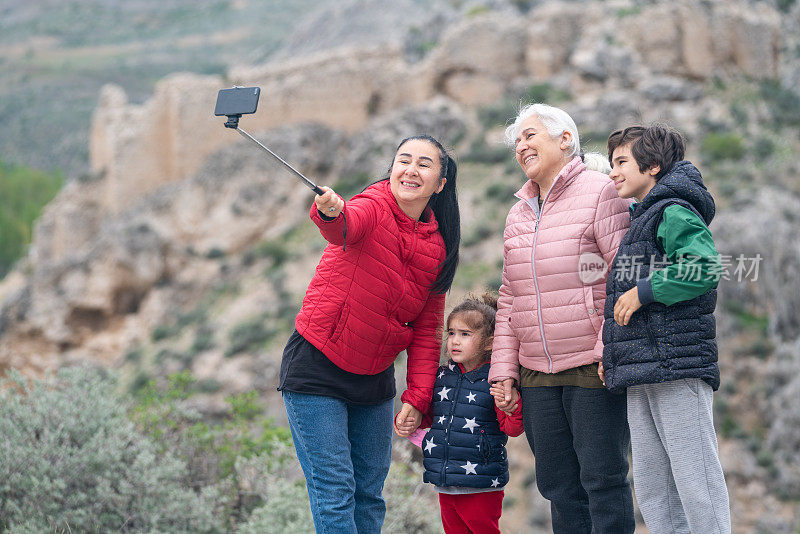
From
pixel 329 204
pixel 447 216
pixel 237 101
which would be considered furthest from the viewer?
pixel 447 216

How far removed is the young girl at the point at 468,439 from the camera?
10.1 ft

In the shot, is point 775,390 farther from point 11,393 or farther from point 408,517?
point 11,393

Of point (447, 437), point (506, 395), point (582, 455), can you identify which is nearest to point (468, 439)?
point (447, 437)

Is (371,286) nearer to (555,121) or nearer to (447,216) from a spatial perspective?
(447,216)

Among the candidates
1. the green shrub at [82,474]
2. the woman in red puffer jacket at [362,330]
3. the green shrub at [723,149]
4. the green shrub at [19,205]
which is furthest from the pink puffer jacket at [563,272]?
the green shrub at [19,205]

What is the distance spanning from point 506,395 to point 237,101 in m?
1.60

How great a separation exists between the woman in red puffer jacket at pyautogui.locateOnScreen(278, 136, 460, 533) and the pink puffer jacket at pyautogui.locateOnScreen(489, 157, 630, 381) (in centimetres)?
33

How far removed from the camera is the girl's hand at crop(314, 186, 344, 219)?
250 cm

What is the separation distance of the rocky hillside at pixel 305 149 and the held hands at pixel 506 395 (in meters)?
10.7

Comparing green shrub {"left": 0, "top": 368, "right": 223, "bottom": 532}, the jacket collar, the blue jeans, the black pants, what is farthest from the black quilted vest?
green shrub {"left": 0, "top": 368, "right": 223, "bottom": 532}

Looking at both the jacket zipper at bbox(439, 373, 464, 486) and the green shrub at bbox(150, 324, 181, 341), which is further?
the green shrub at bbox(150, 324, 181, 341)

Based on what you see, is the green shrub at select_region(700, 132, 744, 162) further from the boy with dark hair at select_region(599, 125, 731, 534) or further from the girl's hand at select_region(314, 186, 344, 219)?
the girl's hand at select_region(314, 186, 344, 219)

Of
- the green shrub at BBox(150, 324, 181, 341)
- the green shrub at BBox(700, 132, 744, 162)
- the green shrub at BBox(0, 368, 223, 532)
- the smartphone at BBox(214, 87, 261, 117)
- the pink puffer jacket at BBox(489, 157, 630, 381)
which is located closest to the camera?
the smartphone at BBox(214, 87, 261, 117)

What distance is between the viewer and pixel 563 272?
9.36 feet
